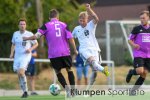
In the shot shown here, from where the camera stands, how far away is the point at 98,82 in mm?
26469

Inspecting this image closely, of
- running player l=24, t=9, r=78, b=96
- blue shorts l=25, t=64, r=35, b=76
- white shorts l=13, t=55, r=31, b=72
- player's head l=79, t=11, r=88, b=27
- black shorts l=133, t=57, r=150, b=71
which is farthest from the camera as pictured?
blue shorts l=25, t=64, r=35, b=76

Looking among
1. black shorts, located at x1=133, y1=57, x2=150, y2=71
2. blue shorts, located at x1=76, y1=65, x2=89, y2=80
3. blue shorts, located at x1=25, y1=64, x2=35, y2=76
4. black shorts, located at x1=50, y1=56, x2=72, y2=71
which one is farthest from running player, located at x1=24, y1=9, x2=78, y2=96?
blue shorts, located at x1=76, y1=65, x2=89, y2=80

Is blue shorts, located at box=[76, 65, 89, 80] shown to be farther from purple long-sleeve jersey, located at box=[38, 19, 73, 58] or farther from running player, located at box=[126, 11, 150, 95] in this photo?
purple long-sleeve jersey, located at box=[38, 19, 73, 58]

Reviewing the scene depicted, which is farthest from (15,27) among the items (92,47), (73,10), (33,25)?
(92,47)

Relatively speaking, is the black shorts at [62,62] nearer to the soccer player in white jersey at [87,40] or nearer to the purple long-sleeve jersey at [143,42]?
the soccer player in white jersey at [87,40]

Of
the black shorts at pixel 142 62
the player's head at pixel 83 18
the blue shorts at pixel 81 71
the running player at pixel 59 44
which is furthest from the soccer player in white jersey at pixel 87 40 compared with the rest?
the blue shorts at pixel 81 71

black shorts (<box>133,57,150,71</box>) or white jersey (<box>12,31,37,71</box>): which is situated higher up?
white jersey (<box>12,31,37,71</box>)

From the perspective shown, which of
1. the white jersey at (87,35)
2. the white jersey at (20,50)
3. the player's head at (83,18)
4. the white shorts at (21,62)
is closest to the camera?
the player's head at (83,18)

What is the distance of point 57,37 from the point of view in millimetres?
16375

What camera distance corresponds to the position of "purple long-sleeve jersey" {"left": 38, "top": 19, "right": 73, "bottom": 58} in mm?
16344

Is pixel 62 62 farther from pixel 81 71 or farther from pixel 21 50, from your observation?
pixel 81 71

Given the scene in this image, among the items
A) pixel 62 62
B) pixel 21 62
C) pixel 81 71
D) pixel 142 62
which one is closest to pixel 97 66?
pixel 62 62

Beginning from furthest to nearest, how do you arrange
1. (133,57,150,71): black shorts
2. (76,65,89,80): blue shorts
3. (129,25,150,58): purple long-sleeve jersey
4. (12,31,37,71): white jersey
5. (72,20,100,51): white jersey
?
(76,65,89,80): blue shorts < (12,31,37,71): white jersey < (72,20,100,51): white jersey < (129,25,150,58): purple long-sleeve jersey < (133,57,150,71): black shorts

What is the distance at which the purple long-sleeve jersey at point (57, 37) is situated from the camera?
16.3 metres
